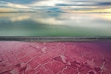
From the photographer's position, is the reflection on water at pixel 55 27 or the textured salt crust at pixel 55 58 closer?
the textured salt crust at pixel 55 58

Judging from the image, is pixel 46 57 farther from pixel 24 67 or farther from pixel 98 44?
pixel 98 44

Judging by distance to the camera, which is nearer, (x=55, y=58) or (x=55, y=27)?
(x=55, y=58)

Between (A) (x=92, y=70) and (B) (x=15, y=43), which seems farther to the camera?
(B) (x=15, y=43)

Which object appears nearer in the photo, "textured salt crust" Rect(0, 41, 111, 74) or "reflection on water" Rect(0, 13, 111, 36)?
"textured salt crust" Rect(0, 41, 111, 74)

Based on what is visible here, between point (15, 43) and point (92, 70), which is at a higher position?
point (15, 43)

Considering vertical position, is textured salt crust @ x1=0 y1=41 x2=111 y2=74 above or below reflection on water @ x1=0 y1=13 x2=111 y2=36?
below

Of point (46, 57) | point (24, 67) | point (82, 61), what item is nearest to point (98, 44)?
point (82, 61)

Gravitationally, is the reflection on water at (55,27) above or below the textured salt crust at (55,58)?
above
